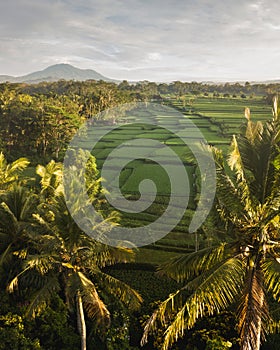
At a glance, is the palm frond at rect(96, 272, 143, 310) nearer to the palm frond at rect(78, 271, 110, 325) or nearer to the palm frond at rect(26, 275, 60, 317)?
the palm frond at rect(78, 271, 110, 325)

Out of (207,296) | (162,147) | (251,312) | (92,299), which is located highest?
(207,296)

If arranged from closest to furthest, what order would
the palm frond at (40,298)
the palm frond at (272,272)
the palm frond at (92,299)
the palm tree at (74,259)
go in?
the palm frond at (272,272)
the palm frond at (92,299)
the palm frond at (40,298)
the palm tree at (74,259)

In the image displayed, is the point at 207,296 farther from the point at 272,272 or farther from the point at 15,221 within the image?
the point at 15,221

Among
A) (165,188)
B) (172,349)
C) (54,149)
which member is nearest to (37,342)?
(172,349)

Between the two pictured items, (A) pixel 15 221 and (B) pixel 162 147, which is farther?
(B) pixel 162 147

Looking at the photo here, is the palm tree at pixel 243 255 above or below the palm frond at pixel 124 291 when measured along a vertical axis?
above

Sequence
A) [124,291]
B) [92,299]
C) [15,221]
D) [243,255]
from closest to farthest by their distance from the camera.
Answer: [243,255] → [92,299] → [124,291] → [15,221]

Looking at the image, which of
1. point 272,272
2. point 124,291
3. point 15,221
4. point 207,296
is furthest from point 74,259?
point 272,272

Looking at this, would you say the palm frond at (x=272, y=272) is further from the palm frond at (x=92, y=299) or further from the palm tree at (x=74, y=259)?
the palm frond at (x=92, y=299)

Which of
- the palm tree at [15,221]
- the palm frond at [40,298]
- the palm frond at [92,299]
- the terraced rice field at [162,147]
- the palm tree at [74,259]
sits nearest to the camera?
the palm frond at [92,299]

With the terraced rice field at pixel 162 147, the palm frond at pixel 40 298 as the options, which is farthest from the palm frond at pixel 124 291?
the terraced rice field at pixel 162 147
